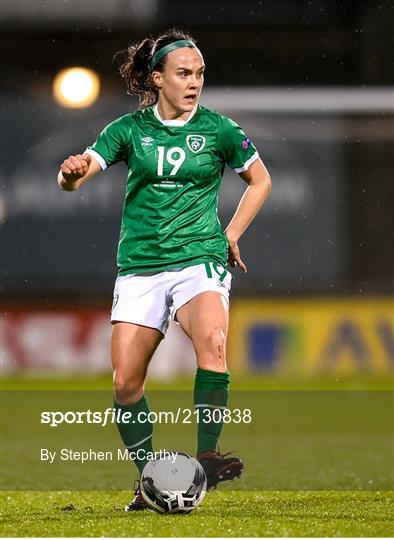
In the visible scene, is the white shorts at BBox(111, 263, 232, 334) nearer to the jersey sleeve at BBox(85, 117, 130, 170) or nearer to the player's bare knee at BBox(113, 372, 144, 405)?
the player's bare knee at BBox(113, 372, 144, 405)

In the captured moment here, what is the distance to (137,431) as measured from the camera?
4180 millimetres

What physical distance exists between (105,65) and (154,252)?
981 centimetres

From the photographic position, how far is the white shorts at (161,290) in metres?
4.04

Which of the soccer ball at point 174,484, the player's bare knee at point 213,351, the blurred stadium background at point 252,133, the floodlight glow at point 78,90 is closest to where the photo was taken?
the soccer ball at point 174,484

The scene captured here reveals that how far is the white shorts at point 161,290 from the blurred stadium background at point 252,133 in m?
8.04

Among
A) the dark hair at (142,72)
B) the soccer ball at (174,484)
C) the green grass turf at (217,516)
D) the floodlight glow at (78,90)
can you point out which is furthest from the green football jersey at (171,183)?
the floodlight glow at (78,90)

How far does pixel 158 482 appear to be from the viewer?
3814 mm

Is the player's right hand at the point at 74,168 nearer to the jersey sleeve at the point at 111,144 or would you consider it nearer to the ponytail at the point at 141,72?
the jersey sleeve at the point at 111,144

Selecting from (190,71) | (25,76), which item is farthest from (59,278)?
(190,71)

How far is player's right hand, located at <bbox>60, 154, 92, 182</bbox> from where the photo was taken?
12.8 ft

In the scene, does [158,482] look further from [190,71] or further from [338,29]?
[338,29]

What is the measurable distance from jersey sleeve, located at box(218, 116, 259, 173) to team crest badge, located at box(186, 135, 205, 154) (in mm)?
79

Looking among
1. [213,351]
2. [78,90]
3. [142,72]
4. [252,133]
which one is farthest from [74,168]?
[252,133]

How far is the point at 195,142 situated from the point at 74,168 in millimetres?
490
